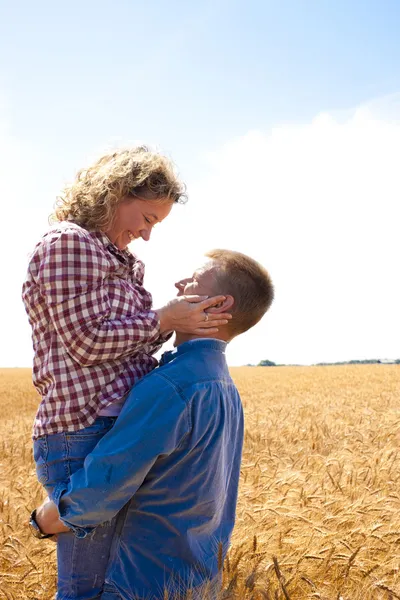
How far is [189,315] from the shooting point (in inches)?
106

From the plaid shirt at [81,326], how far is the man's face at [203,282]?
24cm

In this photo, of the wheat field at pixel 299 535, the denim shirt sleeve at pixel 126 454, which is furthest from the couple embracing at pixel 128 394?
the wheat field at pixel 299 535

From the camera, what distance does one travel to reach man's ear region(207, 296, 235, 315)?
2750 millimetres

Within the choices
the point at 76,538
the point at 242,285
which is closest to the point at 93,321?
the point at 242,285

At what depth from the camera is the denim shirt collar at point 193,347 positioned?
9.14ft

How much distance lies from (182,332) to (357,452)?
430 centimetres

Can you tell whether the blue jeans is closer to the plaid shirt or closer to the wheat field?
the plaid shirt

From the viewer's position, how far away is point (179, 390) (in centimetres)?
255

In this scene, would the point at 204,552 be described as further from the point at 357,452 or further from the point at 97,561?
the point at 357,452

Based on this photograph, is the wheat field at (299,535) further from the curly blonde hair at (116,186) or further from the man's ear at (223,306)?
the curly blonde hair at (116,186)

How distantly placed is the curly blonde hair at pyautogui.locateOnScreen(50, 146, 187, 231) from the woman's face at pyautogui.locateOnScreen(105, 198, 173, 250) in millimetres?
27

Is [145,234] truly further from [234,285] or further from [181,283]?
[234,285]

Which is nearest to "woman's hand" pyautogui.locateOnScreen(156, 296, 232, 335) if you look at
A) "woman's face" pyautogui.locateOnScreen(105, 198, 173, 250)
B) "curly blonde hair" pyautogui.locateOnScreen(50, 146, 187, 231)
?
"woman's face" pyautogui.locateOnScreen(105, 198, 173, 250)

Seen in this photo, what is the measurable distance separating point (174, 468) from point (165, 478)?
6cm
